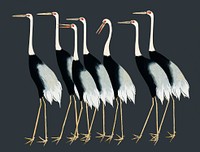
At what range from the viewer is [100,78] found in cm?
1446

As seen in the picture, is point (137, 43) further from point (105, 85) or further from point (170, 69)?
point (105, 85)

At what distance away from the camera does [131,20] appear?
1468cm

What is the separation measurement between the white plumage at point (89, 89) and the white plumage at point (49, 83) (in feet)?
1.57

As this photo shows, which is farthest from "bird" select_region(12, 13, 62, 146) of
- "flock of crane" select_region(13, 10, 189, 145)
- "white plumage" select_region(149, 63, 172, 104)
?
"white plumage" select_region(149, 63, 172, 104)

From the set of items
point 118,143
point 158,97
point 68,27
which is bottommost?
point 118,143

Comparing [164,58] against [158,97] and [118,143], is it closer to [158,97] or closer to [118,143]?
[158,97]

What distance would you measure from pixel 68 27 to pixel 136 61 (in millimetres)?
1405

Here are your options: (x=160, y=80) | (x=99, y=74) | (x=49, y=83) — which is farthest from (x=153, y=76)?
(x=49, y=83)

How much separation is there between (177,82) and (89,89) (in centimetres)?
176

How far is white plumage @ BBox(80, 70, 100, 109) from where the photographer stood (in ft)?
46.7

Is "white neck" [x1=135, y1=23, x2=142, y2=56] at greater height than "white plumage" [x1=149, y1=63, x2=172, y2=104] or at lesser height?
greater

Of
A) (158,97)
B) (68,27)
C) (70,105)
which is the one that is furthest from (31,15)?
(158,97)

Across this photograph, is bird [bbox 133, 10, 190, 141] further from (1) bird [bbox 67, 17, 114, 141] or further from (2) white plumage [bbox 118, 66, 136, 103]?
(1) bird [bbox 67, 17, 114, 141]

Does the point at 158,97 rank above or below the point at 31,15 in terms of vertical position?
below
